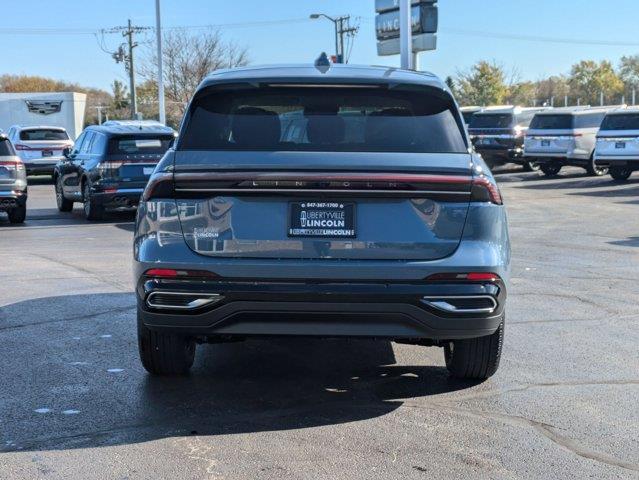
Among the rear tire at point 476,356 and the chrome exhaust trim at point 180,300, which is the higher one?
the chrome exhaust trim at point 180,300

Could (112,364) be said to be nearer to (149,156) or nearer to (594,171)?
(149,156)

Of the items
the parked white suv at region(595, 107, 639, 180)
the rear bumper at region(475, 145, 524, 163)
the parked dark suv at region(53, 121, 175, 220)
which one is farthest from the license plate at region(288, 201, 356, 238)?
the rear bumper at region(475, 145, 524, 163)

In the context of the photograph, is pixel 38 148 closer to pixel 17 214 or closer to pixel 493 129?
pixel 17 214

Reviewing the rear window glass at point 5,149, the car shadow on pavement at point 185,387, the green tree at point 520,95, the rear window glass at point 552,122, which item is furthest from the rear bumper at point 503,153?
the green tree at point 520,95

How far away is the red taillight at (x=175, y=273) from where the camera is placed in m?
4.58

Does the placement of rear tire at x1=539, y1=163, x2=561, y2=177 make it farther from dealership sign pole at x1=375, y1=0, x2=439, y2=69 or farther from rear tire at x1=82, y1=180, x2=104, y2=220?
rear tire at x1=82, y1=180, x2=104, y2=220

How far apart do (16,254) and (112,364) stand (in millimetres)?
6223

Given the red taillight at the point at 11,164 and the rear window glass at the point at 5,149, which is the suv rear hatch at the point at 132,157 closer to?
the red taillight at the point at 11,164

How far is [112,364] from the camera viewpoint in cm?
585

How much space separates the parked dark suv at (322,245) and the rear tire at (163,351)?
19.0 inches

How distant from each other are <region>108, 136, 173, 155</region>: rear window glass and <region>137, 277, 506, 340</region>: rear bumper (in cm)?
1100

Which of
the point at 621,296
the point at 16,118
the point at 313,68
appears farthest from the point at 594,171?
the point at 16,118

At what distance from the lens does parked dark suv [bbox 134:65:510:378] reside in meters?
4.53

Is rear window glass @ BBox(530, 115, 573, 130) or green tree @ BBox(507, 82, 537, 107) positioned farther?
green tree @ BBox(507, 82, 537, 107)
